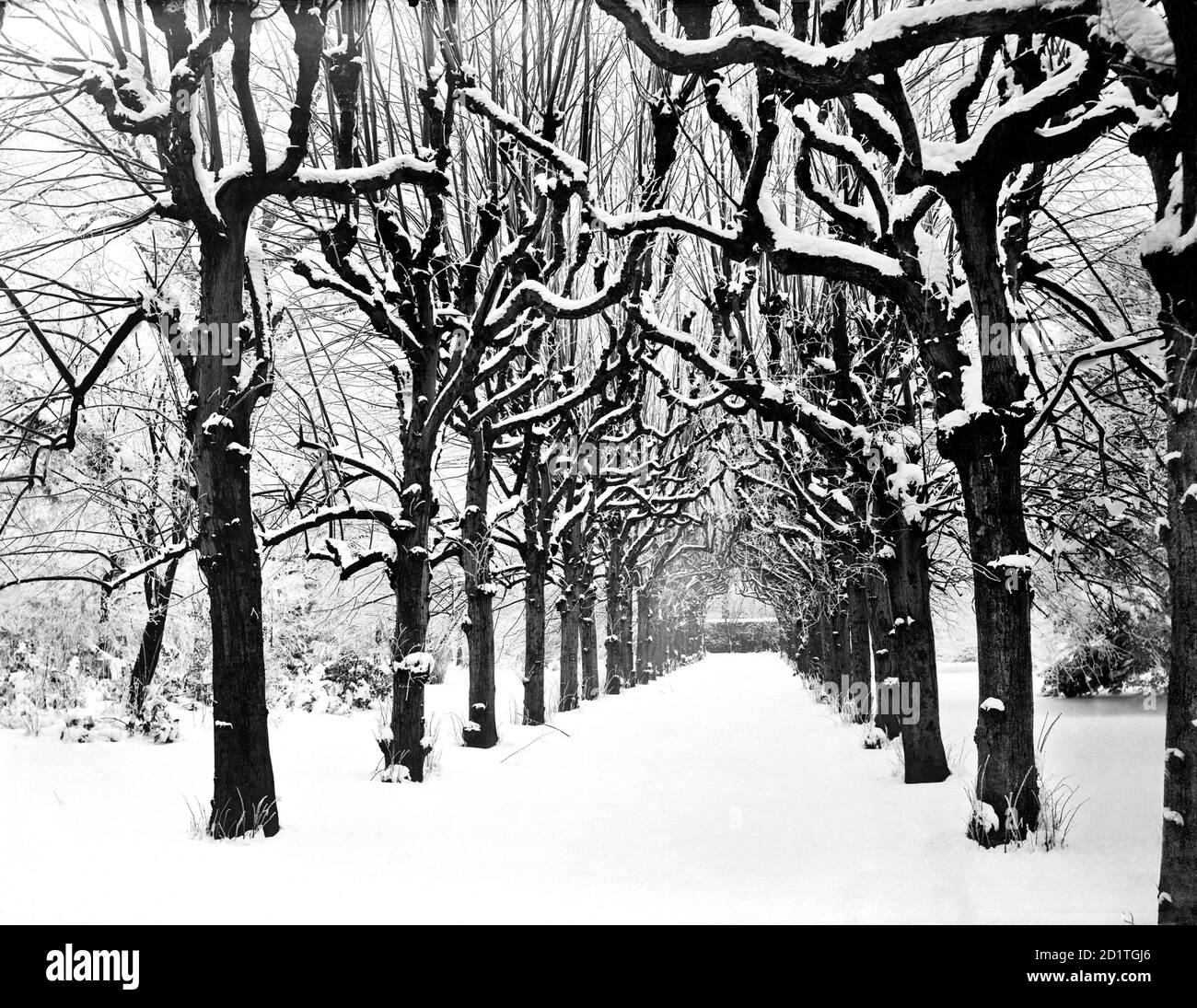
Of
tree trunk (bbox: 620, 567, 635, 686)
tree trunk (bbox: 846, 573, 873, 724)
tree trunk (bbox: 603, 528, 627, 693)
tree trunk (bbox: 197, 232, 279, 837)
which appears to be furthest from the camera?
tree trunk (bbox: 620, 567, 635, 686)

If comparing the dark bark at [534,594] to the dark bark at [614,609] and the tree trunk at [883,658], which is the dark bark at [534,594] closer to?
the tree trunk at [883,658]

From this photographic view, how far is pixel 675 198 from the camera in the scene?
37.5 ft

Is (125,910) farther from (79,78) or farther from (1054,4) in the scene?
(1054,4)

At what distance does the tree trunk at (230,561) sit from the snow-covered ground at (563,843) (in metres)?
0.36

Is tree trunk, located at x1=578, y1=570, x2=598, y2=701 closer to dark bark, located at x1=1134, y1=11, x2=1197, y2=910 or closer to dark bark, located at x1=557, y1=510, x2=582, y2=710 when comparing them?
dark bark, located at x1=557, y1=510, x2=582, y2=710

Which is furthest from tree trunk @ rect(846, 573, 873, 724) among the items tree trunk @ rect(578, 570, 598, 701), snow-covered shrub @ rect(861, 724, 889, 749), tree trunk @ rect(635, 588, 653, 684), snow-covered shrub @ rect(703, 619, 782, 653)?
snow-covered shrub @ rect(703, 619, 782, 653)

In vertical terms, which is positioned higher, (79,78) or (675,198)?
(675,198)

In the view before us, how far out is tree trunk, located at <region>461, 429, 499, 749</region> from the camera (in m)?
10.7

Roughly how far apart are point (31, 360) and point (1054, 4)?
11.1m

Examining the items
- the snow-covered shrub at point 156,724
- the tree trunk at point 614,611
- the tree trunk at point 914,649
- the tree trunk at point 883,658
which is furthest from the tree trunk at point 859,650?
the snow-covered shrub at point 156,724

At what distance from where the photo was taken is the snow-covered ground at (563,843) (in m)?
4.25

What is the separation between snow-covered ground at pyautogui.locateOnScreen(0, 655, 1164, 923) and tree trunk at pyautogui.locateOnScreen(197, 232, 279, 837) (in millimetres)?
359
